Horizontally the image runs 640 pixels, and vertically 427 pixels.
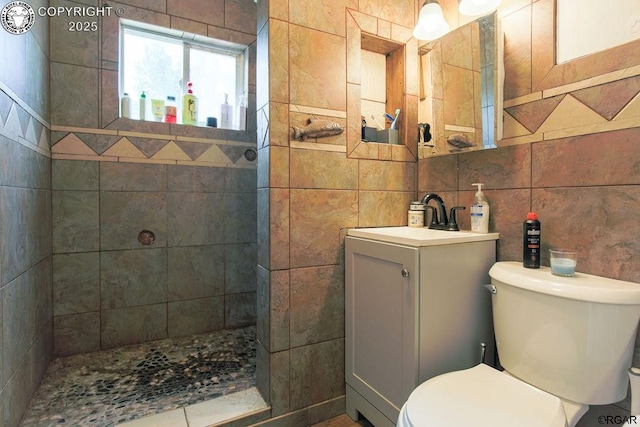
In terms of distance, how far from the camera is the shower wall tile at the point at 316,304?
1.44m

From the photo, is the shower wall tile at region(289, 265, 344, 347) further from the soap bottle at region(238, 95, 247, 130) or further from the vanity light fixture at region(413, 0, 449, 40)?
the soap bottle at region(238, 95, 247, 130)

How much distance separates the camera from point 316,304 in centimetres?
149

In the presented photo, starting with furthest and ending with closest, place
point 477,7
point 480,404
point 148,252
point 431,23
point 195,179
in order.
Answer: point 195,179 < point 148,252 < point 431,23 < point 477,7 < point 480,404

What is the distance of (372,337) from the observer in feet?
4.45

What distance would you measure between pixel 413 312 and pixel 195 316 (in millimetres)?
1712

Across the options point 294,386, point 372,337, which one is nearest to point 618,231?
point 372,337

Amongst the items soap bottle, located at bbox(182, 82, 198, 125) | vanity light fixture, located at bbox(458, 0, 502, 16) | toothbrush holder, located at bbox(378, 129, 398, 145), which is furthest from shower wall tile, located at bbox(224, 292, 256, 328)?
vanity light fixture, located at bbox(458, 0, 502, 16)

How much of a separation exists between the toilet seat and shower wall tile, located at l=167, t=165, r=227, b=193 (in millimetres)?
1861

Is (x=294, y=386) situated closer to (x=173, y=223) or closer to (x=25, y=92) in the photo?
(x=173, y=223)

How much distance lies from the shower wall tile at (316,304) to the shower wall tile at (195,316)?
1108 millimetres

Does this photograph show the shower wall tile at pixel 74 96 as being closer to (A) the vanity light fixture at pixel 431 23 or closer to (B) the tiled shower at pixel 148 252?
(B) the tiled shower at pixel 148 252

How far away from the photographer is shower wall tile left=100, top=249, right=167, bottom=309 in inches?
79.8

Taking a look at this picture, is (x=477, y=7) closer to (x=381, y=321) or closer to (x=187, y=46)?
(x=381, y=321)

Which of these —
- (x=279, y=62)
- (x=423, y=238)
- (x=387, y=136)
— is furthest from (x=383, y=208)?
(x=279, y=62)
